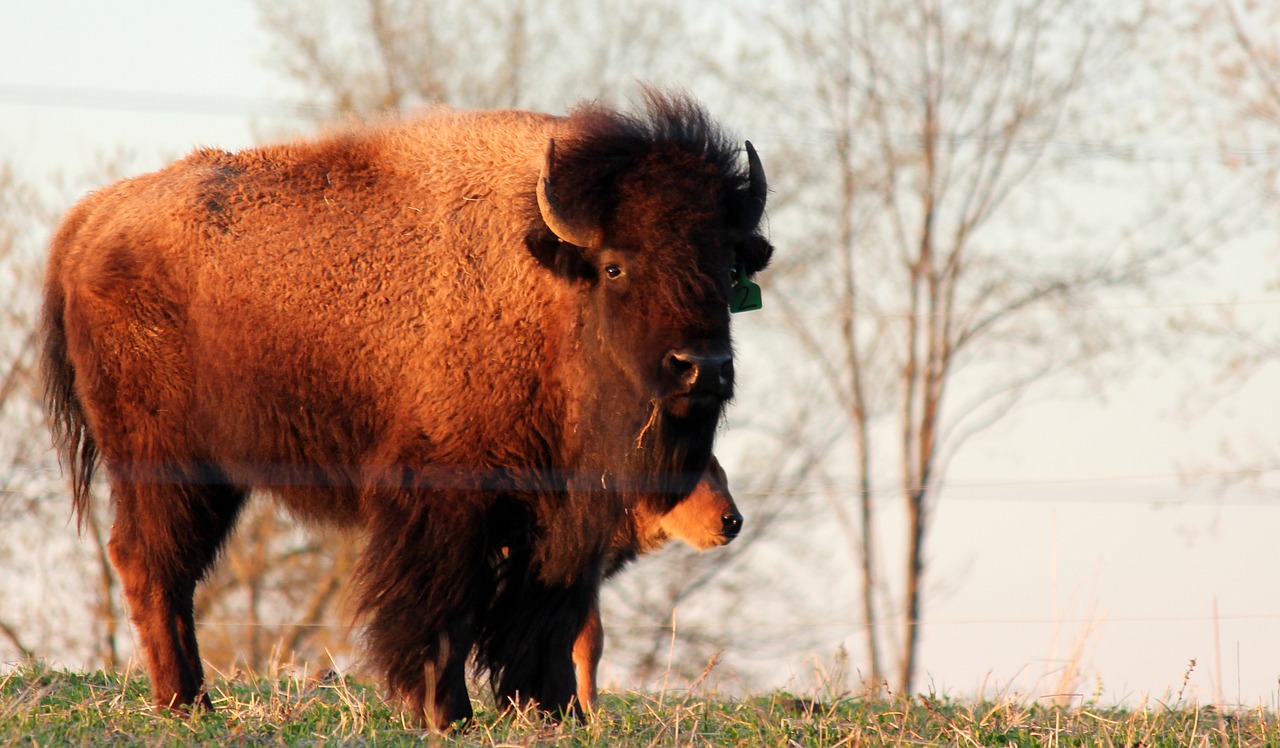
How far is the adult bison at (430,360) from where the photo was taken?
18.9 ft

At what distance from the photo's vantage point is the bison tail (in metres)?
6.93

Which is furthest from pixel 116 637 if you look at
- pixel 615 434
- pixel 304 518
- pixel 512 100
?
pixel 615 434

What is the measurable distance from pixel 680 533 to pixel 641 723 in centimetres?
218

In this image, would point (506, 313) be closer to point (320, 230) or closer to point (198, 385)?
point (320, 230)

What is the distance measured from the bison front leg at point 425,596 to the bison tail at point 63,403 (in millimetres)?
1966

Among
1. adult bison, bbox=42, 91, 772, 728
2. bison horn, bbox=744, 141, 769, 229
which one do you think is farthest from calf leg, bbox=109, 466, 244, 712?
bison horn, bbox=744, 141, 769, 229

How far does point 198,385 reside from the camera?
21.1 feet

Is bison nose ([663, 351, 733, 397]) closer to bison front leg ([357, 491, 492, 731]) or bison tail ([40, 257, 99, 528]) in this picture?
bison front leg ([357, 491, 492, 731])

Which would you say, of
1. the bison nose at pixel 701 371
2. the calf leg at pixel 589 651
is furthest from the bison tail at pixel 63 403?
the bison nose at pixel 701 371

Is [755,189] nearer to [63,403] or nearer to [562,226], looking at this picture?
[562,226]

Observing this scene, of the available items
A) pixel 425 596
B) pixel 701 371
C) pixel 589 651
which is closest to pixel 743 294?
pixel 701 371

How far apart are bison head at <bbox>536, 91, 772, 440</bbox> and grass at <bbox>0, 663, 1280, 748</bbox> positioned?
48.5 inches

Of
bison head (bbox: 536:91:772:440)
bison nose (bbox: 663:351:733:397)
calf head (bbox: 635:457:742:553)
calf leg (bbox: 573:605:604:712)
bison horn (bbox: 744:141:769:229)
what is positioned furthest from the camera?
calf head (bbox: 635:457:742:553)

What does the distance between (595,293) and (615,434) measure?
592mm
